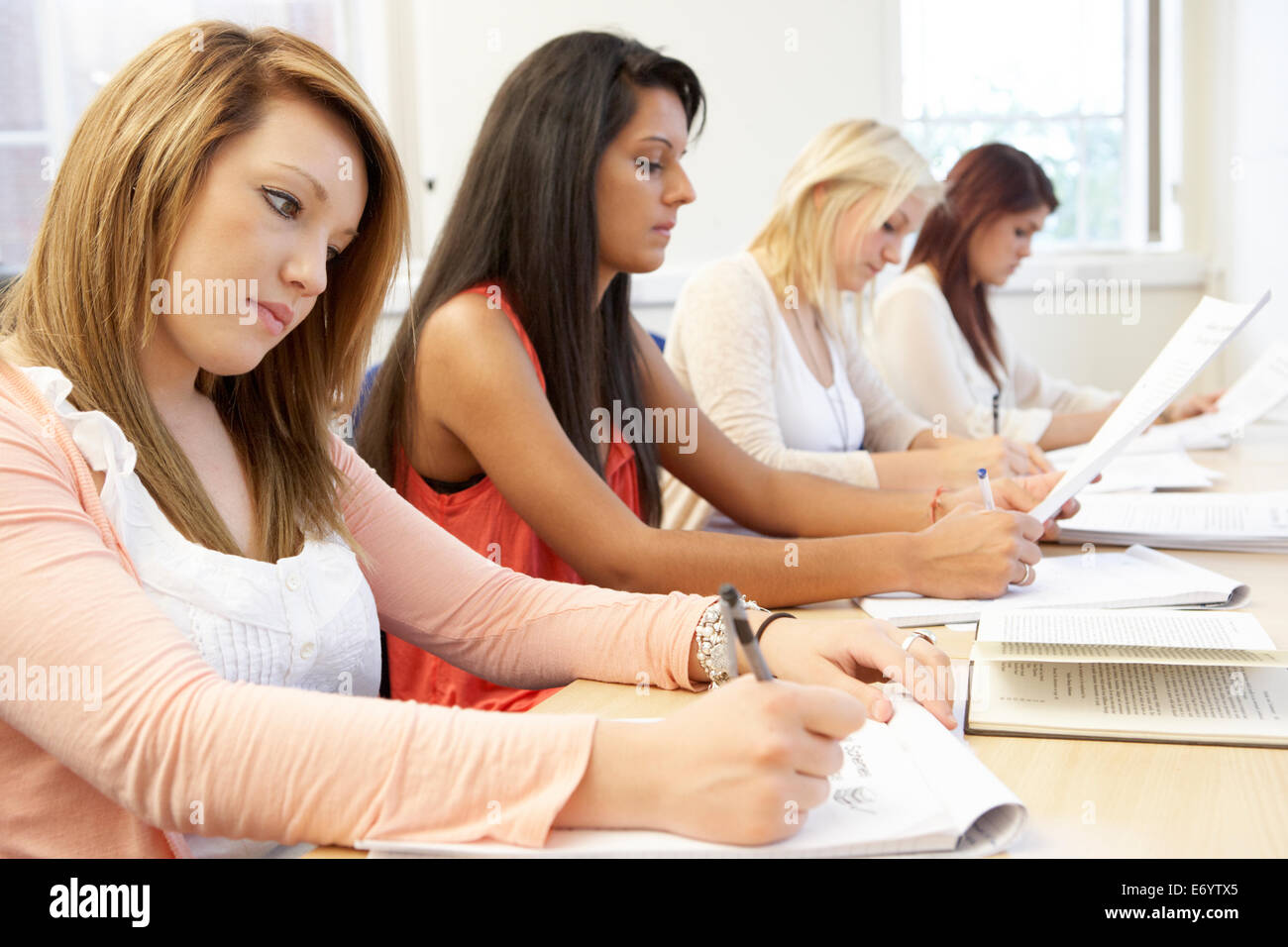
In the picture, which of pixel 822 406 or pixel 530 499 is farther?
pixel 822 406

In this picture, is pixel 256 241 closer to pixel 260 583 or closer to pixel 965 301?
pixel 260 583

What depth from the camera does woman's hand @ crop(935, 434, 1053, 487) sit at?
5.76 feet

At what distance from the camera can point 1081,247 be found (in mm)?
4203

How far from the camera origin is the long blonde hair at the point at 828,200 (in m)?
2.28

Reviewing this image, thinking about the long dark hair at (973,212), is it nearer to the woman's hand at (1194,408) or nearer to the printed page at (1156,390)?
the woman's hand at (1194,408)

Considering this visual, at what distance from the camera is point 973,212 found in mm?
3018

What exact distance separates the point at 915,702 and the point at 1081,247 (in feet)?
12.3

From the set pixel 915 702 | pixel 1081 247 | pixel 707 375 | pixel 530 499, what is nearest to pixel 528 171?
pixel 530 499

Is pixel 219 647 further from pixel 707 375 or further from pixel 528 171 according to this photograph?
pixel 707 375

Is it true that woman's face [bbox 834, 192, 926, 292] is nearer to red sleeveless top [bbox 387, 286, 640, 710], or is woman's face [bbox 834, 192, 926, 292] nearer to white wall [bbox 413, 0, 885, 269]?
red sleeveless top [bbox 387, 286, 640, 710]

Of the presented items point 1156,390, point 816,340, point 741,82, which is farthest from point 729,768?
point 741,82

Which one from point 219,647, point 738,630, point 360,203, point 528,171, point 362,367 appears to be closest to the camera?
point 738,630

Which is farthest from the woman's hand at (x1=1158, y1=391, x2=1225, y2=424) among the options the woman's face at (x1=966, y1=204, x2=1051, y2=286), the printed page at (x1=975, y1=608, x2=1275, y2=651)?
the printed page at (x1=975, y1=608, x2=1275, y2=651)

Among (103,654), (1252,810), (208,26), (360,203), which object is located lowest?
(1252,810)
